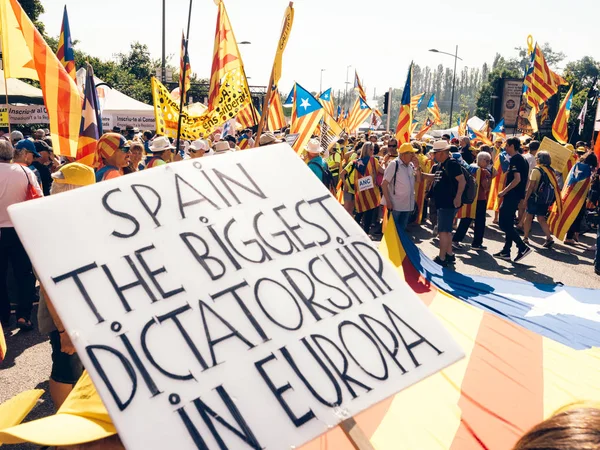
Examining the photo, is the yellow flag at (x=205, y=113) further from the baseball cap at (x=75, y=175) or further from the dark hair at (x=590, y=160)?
the dark hair at (x=590, y=160)

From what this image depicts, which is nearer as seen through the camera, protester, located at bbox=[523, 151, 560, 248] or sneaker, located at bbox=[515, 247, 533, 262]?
sneaker, located at bbox=[515, 247, 533, 262]

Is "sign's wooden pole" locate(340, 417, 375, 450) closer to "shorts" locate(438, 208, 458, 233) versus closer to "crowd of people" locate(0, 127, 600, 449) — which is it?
"crowd of people" locate(0, 127, 600, 449)

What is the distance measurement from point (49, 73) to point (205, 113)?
1.73 m

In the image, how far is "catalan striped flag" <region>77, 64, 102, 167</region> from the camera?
5566 mm

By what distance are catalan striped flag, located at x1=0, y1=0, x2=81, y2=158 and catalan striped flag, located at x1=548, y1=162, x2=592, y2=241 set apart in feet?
25.3

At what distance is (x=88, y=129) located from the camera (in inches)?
224

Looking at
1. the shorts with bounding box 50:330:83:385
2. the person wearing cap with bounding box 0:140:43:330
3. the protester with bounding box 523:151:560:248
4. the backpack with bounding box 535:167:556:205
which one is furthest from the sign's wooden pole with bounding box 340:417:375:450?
the backpack with bounding box 535:167:556:205

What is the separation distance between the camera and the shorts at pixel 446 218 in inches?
296

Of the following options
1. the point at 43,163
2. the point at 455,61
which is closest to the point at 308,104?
the point at 43,163

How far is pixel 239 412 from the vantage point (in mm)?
1479

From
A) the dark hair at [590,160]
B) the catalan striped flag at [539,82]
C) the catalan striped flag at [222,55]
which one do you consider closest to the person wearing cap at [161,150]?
A: the catalan striped flag at [222,55]

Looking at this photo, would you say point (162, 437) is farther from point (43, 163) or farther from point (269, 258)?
point (43, 163)

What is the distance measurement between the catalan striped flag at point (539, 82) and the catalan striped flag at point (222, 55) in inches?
Result: 349

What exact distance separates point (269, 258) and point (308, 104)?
7.62 meters
